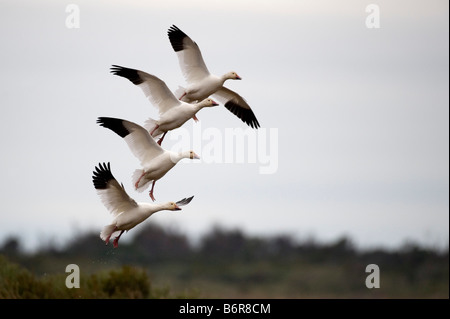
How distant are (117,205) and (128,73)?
1871 millimetres

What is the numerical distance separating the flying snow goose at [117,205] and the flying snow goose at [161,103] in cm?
124

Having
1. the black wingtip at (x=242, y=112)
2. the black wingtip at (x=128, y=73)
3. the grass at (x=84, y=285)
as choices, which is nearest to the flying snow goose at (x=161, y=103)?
the black wingtip at (x=128, y=73)

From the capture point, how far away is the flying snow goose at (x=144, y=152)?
1365 cm

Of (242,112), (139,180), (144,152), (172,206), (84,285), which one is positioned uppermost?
(242,112)

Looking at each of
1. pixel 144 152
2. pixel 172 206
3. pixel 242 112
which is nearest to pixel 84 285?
pixel 242 112

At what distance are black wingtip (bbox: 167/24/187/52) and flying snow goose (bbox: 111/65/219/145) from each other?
0.90 meters

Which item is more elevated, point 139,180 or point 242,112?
point 242,112

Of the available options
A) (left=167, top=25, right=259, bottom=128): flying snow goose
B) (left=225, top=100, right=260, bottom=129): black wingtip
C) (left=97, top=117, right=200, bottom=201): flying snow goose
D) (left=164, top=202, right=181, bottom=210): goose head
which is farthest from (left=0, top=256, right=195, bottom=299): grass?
(left=164, top=202, right=181, bottom=210): goose head

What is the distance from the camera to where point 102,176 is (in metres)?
13.2

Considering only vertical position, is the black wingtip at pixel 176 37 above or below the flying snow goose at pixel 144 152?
above

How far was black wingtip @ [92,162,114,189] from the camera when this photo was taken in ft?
43.3

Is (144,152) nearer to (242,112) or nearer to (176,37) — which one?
(176,37)

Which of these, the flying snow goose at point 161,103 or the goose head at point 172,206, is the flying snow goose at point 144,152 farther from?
the flying snow goose at point 161,103
